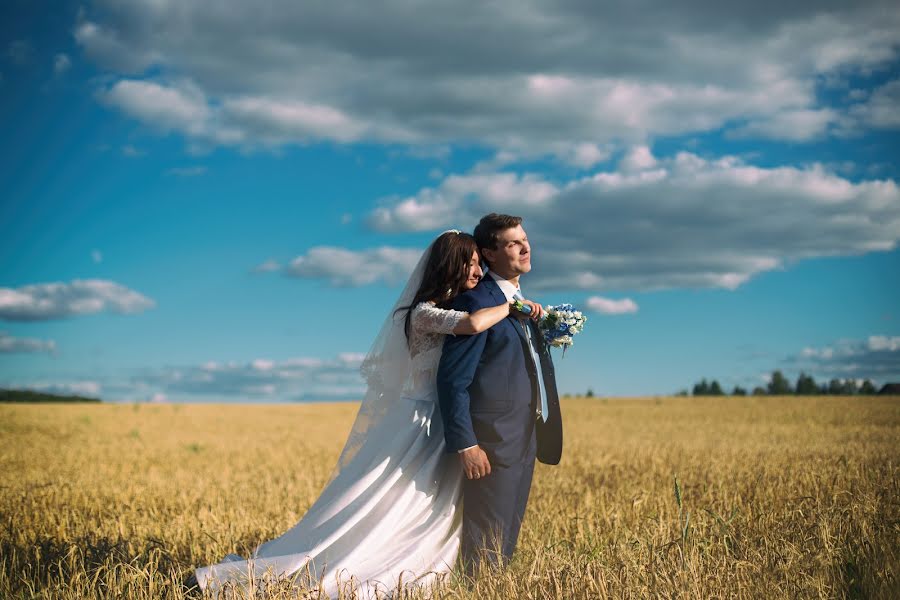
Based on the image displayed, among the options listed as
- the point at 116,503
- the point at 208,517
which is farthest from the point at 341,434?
→ the point at 208,517

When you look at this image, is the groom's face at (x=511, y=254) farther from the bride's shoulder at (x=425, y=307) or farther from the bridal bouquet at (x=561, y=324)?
the bride's shoulder at (x=425, y=307)

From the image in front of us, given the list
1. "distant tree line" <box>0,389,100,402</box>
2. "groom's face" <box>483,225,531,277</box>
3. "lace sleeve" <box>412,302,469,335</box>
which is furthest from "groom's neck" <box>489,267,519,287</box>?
"distant tree line" <box>0,389,100,402</box>

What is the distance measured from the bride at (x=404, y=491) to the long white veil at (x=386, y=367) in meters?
0.01

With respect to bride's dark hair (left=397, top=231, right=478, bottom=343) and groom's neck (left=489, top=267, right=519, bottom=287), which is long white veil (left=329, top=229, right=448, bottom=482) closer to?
bride's dark hair (left=397, top=231, right=478, bottom=343)

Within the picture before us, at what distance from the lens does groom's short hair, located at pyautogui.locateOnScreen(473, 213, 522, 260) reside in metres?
5.08

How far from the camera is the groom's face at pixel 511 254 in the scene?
5078 mm

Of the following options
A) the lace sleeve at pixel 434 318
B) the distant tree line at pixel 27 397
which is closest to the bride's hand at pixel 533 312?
the lace sleeve at pixel 434 318

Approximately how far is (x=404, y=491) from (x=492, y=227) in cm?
180

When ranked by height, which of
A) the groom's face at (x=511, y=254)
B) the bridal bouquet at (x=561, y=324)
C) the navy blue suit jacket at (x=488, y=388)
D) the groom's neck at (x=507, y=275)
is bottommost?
the navy blue suit jacket at (x=488, y=388)

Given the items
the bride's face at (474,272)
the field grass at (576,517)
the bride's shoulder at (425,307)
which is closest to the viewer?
the field grass at (576,517)

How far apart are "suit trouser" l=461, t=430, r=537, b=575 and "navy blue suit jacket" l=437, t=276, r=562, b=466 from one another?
10 centimetres

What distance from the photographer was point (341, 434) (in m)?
24.4

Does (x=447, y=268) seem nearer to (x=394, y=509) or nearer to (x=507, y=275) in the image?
(x=507, y=275)

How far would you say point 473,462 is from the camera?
15.8 ft
